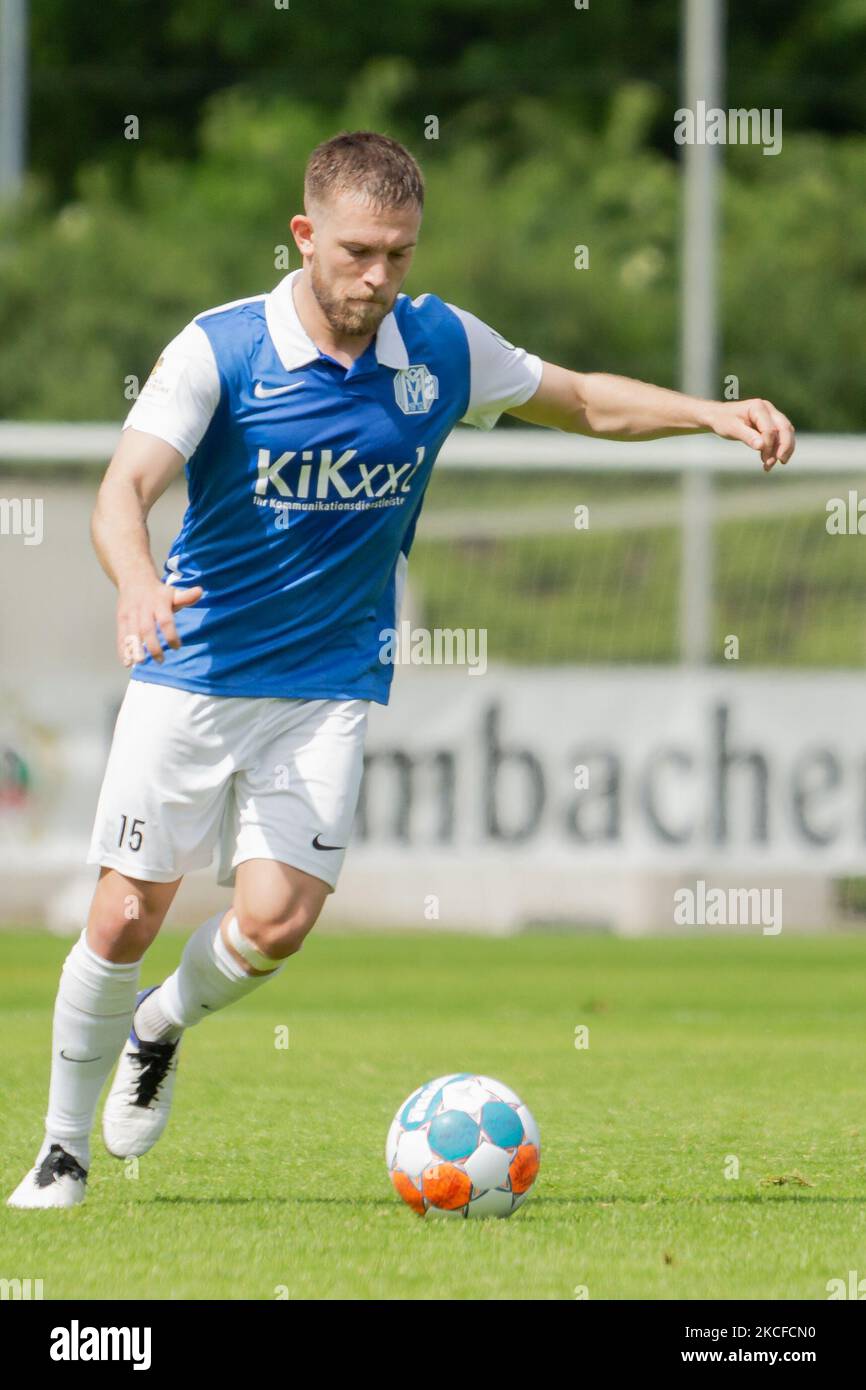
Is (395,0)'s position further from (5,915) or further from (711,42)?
(5,915)

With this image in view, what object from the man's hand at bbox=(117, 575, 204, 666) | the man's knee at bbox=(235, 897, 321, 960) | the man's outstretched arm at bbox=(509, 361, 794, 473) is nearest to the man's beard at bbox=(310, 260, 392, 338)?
the man's outstretched arm at bbox=(509, 361, 794, 473)

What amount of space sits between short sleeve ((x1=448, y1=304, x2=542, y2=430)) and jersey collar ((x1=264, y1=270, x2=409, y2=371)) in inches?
11.1

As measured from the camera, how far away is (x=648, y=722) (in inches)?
538

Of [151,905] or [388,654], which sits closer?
[151,905]

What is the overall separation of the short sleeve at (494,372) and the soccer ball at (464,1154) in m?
1.68

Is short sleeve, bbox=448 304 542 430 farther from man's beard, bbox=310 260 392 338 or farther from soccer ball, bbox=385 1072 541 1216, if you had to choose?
soccer ball, bbox=385 1072 541 1216

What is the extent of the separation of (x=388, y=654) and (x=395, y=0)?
93.4ft

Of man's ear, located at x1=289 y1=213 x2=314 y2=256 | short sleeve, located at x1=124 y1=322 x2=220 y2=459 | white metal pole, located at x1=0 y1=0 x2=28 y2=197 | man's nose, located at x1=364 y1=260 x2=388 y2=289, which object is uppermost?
white metal pole, located at x1=0 y1=0 x2=28 y2=197

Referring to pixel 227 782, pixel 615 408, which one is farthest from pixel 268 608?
pixel 615 408

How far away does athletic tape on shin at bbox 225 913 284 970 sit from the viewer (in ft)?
19.5

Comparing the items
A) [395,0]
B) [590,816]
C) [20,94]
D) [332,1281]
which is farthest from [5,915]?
[395,0]

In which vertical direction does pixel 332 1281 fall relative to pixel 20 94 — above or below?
below

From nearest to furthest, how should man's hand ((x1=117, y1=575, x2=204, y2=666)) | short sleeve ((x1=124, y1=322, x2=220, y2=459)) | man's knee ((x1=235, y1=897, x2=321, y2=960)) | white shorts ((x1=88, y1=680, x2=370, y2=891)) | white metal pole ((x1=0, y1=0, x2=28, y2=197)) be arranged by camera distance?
1. man's hand ((x1=117, y1=575, x2=204, y2=666))
2. short sleeve ((x1=124, y1=322, x2=220, y2=459))
3. white shorts ((x1=88, y1=680, x2=370, y2=891))
4. man's knee ((x1=235, y1=897, x2=321, y2=960))
5. white metal pole ((x1=0, y1=0, x2=28, y2=197))

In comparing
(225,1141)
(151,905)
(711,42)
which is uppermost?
(711,42)
